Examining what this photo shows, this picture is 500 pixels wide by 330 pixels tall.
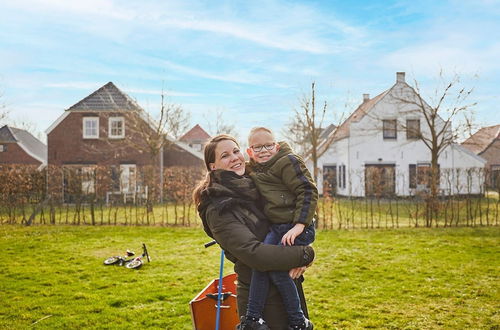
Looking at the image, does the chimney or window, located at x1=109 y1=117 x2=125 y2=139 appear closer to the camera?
the chimney

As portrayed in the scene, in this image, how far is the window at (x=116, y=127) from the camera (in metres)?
27.8

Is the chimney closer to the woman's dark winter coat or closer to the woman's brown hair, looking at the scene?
the woman's brown hair

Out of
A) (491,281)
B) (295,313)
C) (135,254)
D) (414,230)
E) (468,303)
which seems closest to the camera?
(295,313)

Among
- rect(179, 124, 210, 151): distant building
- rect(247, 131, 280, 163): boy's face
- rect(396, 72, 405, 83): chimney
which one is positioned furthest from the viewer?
rect(179, 124, 210, 151): distant building

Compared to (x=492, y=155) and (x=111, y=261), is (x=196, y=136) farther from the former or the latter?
(x=111, y=261)

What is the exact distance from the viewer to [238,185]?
2.71 m

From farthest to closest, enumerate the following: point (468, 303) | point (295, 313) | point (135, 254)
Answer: point (135, 254) → point (468, 303) → point (295, 313)

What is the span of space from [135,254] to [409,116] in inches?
836

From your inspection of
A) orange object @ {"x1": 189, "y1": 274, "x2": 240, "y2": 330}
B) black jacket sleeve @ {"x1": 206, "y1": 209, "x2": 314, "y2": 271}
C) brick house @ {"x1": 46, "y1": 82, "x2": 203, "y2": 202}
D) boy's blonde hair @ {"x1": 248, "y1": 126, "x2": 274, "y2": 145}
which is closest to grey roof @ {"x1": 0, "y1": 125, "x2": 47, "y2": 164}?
brick house @ {"x1": 46, "y1": 82, "x2": 203, "y2": 202}

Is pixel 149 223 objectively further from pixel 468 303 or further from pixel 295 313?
pixel 295 313

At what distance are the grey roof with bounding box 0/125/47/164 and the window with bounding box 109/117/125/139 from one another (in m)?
15.0

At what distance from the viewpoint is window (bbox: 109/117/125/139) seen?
27.8 m

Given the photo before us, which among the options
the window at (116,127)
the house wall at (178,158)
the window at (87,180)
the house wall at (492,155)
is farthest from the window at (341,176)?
the house wall at (492,155)

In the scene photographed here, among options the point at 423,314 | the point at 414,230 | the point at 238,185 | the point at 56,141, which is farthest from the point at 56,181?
A: the point at 238,185
